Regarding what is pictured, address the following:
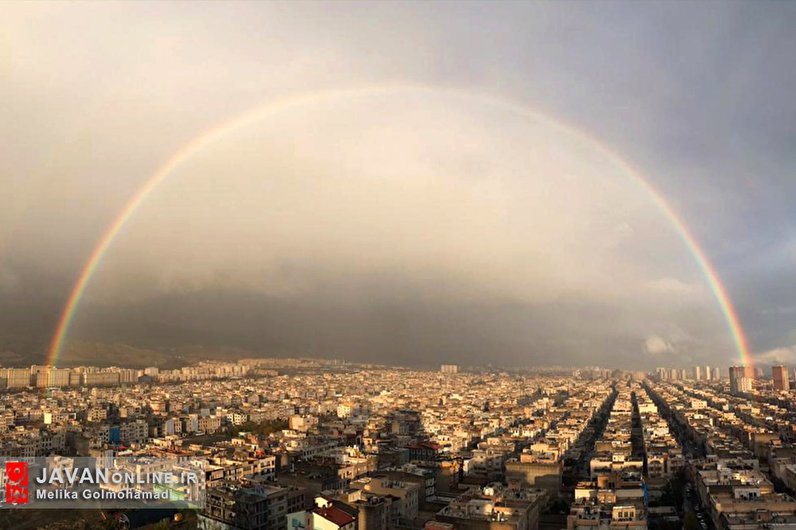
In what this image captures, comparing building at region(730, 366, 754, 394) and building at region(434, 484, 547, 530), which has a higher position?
building at region(434, 484, 547, 530)

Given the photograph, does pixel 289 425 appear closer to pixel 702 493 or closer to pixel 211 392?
pixel 702 493

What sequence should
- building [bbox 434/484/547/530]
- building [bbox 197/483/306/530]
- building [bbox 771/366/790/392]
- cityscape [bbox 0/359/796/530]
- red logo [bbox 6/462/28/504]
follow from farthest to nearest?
building [bbox 771/366/790/392]
red logo [bbox 6/462/28/504]
cityscape [bbox 0/359/796/530]
building [bbox 197/483/306/530]
building [bbox 434/484/547/530]

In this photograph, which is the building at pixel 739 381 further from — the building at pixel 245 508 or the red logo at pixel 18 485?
the red logo at pixel 18 485

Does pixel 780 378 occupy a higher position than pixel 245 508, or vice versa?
pixel 245 508

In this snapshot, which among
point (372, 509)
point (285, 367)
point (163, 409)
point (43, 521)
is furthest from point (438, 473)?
point (285, 367)

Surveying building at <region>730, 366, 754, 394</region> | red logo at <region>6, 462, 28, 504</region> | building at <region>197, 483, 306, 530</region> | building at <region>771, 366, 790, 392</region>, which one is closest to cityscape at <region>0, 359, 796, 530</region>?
building at <region>197, 483, 306, 530</region>

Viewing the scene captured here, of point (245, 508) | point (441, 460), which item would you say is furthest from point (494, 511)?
point (441, 460)

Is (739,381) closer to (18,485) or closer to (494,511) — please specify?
(494,511)

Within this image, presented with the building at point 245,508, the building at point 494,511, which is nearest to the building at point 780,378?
the building at point 494,511

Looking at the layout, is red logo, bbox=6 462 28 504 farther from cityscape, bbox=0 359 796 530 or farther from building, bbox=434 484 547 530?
building, bbox=434 484 547 530
